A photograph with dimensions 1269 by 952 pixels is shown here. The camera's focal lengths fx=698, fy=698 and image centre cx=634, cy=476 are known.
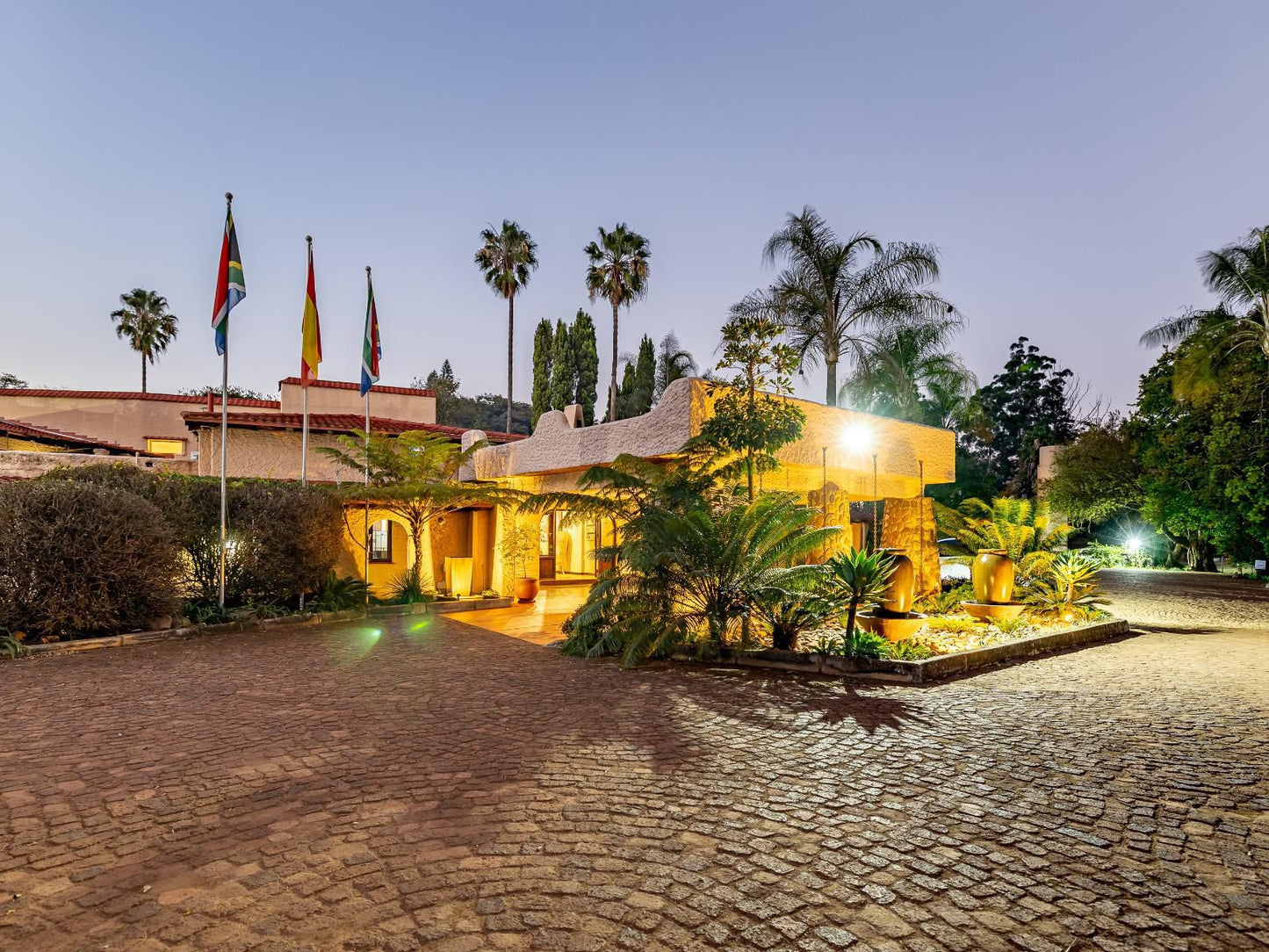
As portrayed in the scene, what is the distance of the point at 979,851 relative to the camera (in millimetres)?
3635

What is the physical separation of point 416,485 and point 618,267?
2227 cm

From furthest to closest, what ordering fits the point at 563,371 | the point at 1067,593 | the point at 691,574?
1. the point at 563,371
2. the point at 1067,593
3. the point at 691,574

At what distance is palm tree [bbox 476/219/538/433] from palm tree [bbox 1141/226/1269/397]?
26.9 m

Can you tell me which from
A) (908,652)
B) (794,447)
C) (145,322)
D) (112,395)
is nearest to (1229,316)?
(794,447)

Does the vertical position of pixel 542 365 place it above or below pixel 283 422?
above

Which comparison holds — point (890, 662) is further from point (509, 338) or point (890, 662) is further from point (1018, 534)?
point (509, 338)

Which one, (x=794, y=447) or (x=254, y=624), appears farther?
(x=794, y=447)

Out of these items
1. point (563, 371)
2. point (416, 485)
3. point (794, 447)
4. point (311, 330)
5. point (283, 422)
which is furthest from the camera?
point (563, 371)

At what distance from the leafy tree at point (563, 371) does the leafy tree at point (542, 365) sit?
1.46ft

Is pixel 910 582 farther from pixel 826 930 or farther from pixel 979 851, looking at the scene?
pixel 826 930

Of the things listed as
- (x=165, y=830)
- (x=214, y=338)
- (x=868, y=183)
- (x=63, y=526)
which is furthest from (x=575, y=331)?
(x=165, y=830)

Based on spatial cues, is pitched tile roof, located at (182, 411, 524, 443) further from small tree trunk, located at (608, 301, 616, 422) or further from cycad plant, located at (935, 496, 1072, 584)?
small tree trunk, located at (608, 301, 616, 422)

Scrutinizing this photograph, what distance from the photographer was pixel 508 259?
3506cm

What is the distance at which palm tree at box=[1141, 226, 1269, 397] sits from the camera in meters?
19.6
